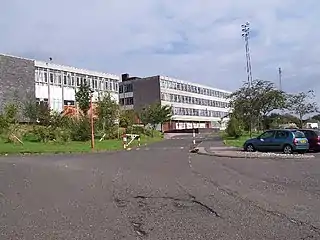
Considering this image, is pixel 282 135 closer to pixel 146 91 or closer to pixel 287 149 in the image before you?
pixel 287 149

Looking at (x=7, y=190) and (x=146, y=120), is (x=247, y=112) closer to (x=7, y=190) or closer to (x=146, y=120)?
(x=146, y=120)

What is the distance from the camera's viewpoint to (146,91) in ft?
378

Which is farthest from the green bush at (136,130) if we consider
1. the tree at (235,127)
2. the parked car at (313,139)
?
the parked car at (313,139)

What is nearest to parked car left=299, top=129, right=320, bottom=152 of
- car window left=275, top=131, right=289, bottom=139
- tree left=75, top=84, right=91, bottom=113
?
car window left=275, top=131, right=289, bottom=139

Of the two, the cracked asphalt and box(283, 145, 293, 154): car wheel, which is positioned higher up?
box(283, 145, 293, 154): car wheel

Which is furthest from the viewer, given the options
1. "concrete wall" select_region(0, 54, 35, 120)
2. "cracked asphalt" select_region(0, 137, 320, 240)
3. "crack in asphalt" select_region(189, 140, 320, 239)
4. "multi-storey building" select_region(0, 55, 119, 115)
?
"multi-storey building" select_region(0, 55, 119, 115)

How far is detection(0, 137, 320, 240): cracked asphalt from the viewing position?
7.33 m

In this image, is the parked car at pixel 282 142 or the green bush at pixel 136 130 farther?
the green bush at pixel 136 130

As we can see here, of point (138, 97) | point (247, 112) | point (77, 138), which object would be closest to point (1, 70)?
point (77, 138)

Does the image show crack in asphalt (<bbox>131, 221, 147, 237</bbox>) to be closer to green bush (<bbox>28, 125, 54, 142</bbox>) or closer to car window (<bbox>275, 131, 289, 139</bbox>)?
car window (<bbox>275, 131, 289, 139</bbox>)

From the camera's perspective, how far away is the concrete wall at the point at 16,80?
232ft

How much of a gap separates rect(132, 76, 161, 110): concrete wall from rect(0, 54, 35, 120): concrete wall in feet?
134

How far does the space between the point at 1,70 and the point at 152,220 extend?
67.0m

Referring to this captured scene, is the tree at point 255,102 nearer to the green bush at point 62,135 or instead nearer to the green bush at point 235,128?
the green bush at point 235,128
